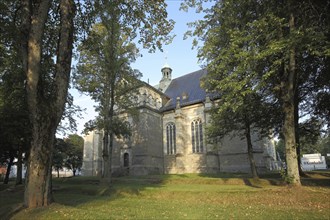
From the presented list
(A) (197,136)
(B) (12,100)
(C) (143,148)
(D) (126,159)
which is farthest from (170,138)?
(B) (12,100)

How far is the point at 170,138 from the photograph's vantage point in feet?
121

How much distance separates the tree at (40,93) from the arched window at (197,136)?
2658 centimetres

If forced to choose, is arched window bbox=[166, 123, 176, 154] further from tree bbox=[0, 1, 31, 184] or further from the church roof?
tree bbox=[0, 1, 31, 184]

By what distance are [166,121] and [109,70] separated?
1870 centimetres

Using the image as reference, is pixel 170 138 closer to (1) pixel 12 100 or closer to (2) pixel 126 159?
(2) pixel 126 159

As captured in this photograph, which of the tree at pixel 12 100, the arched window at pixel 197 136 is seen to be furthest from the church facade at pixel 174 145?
the tree at pixel 12 100

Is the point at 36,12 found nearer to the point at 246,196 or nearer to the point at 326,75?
the point at 246,196

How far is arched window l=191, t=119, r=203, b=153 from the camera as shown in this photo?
34062mm

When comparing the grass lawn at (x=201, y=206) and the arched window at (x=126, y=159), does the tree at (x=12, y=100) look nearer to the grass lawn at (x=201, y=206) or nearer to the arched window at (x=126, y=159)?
the grass lawn at (x=201, y=206)

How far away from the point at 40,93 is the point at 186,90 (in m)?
32.1

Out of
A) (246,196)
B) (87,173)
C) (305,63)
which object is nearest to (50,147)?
(246,196)

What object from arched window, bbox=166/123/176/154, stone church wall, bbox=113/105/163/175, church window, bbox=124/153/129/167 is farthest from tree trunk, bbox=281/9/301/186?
church window, bbox=124/153/129/167

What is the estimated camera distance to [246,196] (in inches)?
452

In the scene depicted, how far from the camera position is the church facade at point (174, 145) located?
31516 millimetres
